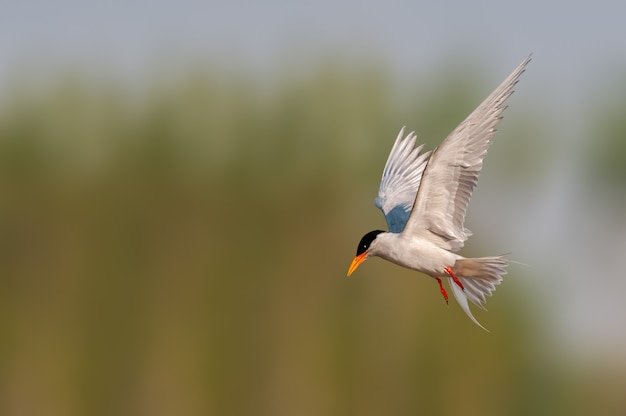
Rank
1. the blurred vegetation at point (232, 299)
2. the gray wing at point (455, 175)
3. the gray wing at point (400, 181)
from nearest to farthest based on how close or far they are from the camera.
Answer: the gray wing at point (455, 175)
the gray wing at point (400, 181)
the blurred vegetation at point (232, 299)

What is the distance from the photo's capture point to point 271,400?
708 inches

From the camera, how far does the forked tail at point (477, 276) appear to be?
7949 mm

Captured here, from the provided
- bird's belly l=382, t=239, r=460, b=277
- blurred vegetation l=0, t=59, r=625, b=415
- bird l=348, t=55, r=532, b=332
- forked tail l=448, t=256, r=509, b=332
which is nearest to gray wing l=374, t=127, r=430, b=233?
forked tail l=448, t=256, r=509, b=332

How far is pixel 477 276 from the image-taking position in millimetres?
8156

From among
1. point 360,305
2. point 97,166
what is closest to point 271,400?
point 360,305

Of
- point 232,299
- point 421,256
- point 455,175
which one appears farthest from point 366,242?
point 232,299

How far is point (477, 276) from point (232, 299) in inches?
421

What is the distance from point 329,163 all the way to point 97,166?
3.72 meters

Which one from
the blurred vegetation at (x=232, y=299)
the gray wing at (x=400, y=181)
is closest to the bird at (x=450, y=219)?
the gray wing at (x=400, y=181)

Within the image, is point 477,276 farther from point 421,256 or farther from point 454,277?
point 421,256

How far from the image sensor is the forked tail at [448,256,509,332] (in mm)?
7949

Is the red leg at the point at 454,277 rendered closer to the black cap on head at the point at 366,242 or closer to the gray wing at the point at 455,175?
the gray wing at the point at 455,175

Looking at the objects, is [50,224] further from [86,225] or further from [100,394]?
[100,394]

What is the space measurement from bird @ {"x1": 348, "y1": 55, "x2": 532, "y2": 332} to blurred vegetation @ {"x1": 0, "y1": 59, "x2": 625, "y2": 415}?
916 cm
